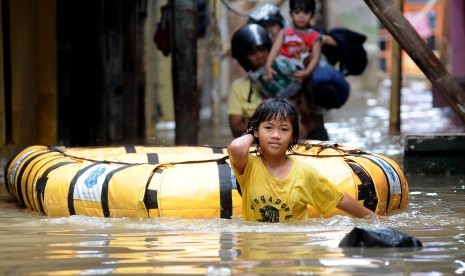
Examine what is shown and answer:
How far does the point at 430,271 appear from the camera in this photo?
501 centimetres

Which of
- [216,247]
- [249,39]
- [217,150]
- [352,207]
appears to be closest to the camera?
[216,247]

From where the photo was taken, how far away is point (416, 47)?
→ 865cm

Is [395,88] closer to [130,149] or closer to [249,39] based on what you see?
[249,39]

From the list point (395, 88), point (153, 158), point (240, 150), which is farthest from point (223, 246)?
point (395, 88)

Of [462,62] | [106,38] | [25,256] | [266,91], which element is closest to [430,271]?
[25,256]

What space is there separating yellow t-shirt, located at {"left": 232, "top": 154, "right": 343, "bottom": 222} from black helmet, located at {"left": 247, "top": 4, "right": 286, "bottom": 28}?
5.13 metres

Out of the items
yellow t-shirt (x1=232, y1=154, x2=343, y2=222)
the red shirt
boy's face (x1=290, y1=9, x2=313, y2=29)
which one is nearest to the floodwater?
yellow t-shirt (x1=232, y1=154, x2=343, y2=222)

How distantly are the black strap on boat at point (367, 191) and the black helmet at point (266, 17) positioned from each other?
4.34 m

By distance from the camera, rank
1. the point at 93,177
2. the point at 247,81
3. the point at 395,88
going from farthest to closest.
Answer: the point at 395,88
the point at 247,81
the point at 93,177

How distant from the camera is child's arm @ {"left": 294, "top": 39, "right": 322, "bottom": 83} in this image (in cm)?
1109

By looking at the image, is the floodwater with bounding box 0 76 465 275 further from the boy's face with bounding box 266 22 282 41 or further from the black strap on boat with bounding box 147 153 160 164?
the boy's face with bounding box 266 22 282 41

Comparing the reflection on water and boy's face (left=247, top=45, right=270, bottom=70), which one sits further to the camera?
boy's face (left=247, top=45, right=270, bottom=70)

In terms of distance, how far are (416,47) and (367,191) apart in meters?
1.57

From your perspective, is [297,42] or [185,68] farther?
[297,42]
